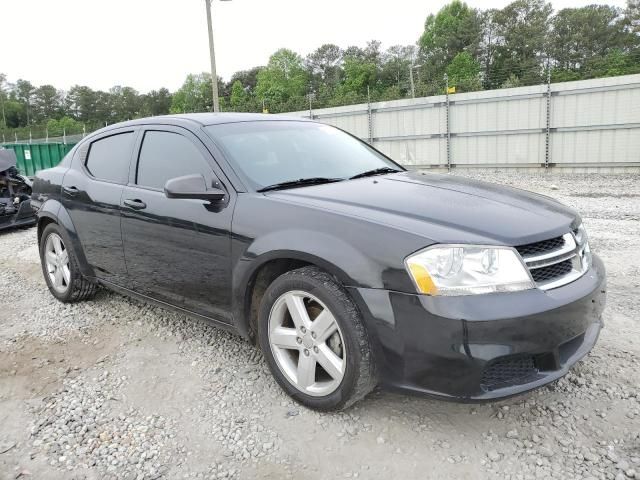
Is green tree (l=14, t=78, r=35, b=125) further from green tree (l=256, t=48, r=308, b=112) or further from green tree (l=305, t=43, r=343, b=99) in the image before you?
green tree (l=305, t=43, r=343, b=99)

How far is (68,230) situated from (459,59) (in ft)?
197

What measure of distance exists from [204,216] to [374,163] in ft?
4.23

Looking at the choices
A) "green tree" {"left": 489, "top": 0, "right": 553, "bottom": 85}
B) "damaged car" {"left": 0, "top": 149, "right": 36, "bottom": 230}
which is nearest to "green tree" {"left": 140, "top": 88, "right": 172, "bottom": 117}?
"green tree" {"left": 489, "top": 0, "right": 553, "bottom": 85}

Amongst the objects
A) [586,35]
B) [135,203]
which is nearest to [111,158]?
[135,203]

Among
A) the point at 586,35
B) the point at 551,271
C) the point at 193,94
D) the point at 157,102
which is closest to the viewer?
the point at 551,271

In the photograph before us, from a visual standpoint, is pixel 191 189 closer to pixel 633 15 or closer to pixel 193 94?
pixel 633 15

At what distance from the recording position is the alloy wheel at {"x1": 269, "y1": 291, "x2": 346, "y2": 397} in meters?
2.53

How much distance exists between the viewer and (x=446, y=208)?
2564 millimetres

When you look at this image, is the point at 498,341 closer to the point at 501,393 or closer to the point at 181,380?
the point at 501,393

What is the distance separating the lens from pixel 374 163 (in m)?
3.66

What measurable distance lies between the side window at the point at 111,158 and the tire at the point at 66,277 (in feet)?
2.27

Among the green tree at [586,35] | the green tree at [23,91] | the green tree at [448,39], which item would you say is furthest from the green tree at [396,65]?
the green tree at [23,91]

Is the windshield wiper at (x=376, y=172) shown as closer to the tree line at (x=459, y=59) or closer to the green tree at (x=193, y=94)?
the tree line at (x=459, y=59)

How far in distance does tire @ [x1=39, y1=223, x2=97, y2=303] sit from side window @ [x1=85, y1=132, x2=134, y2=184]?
691 mm
